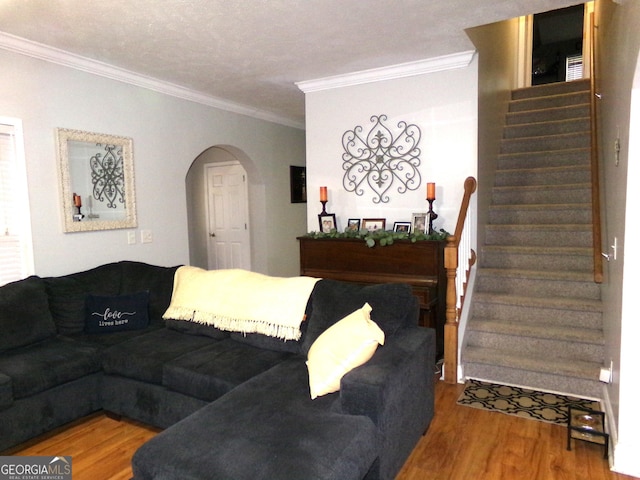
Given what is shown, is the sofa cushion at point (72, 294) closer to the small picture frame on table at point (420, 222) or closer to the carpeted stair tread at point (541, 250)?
the small picture frame on table at point (420, 222)

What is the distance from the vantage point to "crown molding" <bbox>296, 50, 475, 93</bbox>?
3.52 m

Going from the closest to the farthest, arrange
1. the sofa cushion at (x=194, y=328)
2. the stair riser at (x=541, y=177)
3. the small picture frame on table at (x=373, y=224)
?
1. the sofa cushion at (x=194, y=328)
2. the small picture frame on table at (x=373, y=224)
3. the stair riser at (x=541, y=177)

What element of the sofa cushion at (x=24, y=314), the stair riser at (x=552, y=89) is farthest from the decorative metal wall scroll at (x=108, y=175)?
the stair riser at (x=552, y=89)

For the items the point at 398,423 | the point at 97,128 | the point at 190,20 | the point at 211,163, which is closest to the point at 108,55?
the point at 97,128

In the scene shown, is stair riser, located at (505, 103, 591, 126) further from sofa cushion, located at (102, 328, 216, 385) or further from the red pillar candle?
sofa cushion, located at (102, 328, 216, 385)

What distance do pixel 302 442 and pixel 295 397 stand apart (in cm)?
38

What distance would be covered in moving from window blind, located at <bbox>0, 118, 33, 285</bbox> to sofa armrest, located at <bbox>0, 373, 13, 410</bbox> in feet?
3.45

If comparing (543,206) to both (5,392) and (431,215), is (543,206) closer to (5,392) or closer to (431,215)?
(431,215)

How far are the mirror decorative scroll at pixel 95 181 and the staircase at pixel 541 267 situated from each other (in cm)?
317

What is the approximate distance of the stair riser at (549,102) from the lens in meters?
5.12

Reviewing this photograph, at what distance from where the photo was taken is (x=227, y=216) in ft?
20.2

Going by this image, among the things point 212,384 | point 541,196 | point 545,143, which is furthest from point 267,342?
point 545,143

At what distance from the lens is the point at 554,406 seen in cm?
284

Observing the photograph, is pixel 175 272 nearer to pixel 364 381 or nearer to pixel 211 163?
pixel 364 381
